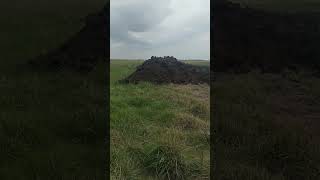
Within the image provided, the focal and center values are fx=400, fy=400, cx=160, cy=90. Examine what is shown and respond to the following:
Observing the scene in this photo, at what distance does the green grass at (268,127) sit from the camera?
5.35m

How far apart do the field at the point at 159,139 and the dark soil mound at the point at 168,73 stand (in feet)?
20.5

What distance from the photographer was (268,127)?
6.41 meters

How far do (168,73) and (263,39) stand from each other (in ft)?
24.3

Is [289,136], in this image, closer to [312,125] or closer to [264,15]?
[312,125]

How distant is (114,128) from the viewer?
7.26m

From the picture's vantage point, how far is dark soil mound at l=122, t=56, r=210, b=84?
16297mm

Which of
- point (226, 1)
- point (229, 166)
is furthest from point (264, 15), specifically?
point (229, 166)
